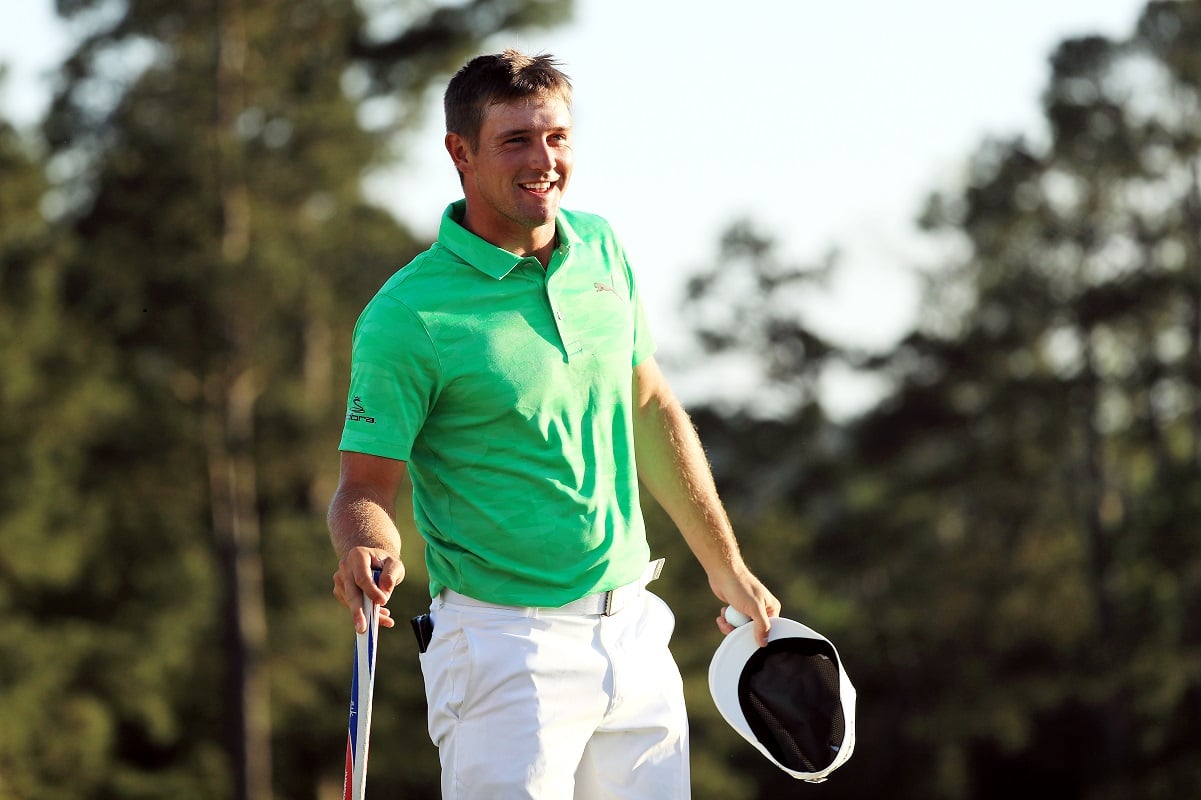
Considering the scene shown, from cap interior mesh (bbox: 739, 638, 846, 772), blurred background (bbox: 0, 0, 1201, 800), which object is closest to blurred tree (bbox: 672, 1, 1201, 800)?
blurred background (bbox: 0, 0, 1201, 800)

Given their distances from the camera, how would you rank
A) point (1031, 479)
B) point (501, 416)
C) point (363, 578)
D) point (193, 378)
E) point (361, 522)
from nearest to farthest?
point (363, 578), point (361, 522), point (501, 416), point (193, 378), point (1031, 479)

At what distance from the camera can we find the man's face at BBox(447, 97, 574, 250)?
135 inches

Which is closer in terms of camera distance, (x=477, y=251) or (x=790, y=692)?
(x=477, y=251)

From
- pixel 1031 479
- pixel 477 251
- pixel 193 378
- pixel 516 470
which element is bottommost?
pixel 1031 479

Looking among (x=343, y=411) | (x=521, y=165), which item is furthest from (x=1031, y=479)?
(x=521, y=165)

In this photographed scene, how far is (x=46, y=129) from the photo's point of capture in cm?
2130

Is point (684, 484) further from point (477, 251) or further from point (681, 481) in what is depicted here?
point (477, 251)

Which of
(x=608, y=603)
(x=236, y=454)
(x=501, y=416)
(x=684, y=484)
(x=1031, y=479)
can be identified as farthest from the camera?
(x=1031, y=479)

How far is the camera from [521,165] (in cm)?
342

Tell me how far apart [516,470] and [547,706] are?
448 millimetres

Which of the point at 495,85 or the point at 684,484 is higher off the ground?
the point at 495,85

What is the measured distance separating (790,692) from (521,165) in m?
1.31

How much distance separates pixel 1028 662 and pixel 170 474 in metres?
12.8

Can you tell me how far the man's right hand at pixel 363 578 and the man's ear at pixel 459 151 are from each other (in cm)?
84
